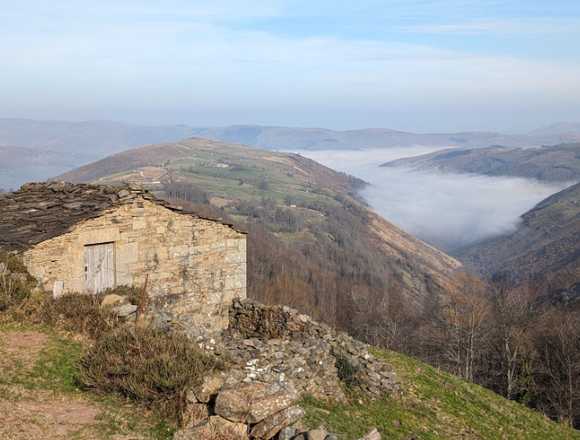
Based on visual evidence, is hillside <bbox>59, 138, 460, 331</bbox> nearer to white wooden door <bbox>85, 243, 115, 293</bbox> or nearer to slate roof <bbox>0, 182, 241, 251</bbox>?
slate roof <bbox>0, 182, 241, 251</bbox>

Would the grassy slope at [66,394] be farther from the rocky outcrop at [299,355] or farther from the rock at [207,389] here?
the rocky outcrop at [299,355]

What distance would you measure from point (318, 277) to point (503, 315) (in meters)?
57.7

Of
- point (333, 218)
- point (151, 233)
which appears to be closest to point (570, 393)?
point (151, 233)

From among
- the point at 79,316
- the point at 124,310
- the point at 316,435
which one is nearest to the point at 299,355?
the point at 124,310

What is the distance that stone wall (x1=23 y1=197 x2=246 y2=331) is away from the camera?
15367 millimetres

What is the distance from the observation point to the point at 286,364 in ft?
46.1

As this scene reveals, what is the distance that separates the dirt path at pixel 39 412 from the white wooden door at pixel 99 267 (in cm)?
514

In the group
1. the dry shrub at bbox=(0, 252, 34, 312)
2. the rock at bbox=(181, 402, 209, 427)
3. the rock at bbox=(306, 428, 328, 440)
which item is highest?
the dry shrub at bbox=(0, 252, 34, 312)

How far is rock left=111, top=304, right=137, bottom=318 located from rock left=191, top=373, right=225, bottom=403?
4238 mm

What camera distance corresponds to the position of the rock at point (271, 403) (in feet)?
29.0

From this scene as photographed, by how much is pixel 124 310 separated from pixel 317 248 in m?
105

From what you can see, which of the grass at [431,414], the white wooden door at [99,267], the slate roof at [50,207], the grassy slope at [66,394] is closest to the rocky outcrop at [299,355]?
the grass at [431,414]

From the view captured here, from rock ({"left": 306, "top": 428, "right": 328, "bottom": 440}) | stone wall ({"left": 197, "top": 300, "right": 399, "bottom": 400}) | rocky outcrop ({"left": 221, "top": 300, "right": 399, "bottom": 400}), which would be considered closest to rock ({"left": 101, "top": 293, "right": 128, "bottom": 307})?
stone wall ({"left": 197, "top": 300, "right": 399, "bottom": 400})

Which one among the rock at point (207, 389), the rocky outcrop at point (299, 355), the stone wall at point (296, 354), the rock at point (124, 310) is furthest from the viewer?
the rocky outcrop at point (299, 355)
